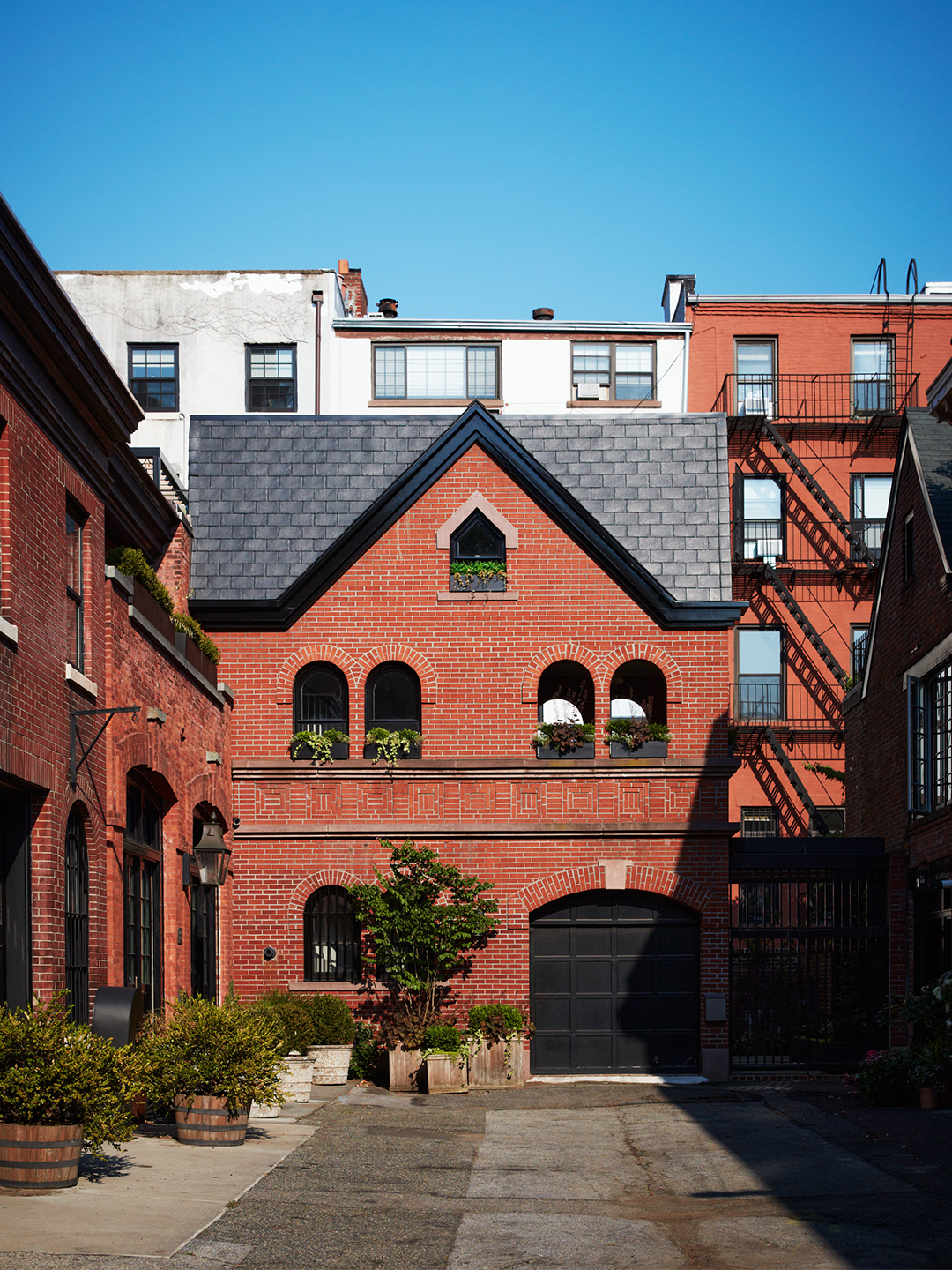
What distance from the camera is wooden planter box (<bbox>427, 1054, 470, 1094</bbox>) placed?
21.0m

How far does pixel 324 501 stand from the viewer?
81.1 feet

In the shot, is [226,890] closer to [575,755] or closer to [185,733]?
[185,733]

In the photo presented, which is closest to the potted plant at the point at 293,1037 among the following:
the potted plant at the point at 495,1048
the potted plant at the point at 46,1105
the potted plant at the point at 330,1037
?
the potted plant at the point at 330,1037

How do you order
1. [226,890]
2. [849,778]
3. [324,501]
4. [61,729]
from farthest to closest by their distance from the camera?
[849,778], [324,501], [226,890], [61,729]

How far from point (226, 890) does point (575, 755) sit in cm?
597

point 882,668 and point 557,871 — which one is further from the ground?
point 882,668

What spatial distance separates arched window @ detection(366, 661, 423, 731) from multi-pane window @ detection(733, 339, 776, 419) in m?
15.7

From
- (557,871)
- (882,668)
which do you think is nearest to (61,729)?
(557,871)

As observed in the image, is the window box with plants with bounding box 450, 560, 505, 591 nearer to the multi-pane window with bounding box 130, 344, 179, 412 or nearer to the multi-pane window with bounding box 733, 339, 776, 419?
the multi-pane window with bounding box 733, 339, 776, 419

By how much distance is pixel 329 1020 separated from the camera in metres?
21.6

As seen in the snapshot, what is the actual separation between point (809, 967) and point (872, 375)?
18471mm

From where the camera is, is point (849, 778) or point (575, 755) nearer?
point (575, 755)

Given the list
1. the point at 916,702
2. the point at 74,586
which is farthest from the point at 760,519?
the point at 74,586

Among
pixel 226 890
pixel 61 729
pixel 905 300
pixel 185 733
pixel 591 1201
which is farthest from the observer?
pixel 905 300
